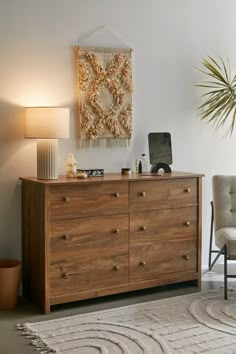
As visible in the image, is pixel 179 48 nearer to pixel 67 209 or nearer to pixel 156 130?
pixel 156 130

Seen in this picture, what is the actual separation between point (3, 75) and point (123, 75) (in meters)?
1.01

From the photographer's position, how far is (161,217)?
4.10 metres

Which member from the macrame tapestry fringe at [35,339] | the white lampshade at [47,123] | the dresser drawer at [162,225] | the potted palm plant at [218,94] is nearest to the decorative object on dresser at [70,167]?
the white lampshade at [47,123]

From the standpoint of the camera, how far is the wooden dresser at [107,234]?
3662 mm

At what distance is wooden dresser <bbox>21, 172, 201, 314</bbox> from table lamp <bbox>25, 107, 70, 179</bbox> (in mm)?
115

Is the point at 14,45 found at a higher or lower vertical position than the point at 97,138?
higher

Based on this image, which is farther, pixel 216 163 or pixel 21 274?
pixel 216 163

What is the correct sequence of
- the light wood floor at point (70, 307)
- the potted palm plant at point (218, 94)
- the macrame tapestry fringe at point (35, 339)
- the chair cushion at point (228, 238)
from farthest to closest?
the potted palm plant at point (218, 94) → the chair cushion at point (228, 238) → the light wood floor at point (70, 307) → the macrame tapestry fringe at point (35, 339)

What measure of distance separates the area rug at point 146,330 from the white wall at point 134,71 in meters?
0.91

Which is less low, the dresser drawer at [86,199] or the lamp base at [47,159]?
the lamp base at [47,159]

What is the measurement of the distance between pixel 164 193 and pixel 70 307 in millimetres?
1126

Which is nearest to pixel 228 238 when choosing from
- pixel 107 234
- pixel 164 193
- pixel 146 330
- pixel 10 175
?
pixel 164 193

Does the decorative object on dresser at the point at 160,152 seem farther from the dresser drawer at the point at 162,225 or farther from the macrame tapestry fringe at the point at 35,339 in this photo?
the macrame tapestry fringe at the point at 35,339

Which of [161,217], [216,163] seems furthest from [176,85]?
[161,217]
